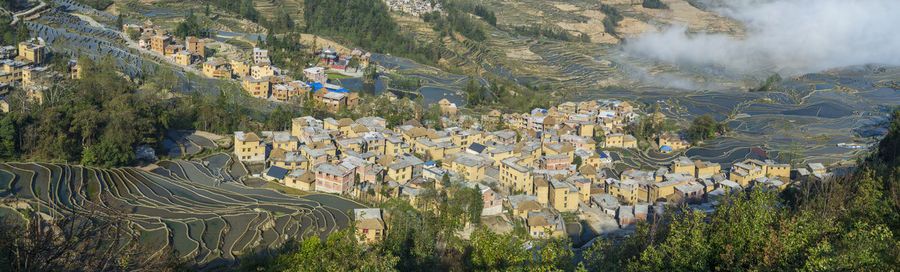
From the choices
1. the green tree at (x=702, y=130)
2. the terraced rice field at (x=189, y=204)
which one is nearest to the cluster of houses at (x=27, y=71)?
the terraced rice field at (x=189, y=204)

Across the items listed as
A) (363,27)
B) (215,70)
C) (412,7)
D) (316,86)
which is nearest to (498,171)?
(316,86)

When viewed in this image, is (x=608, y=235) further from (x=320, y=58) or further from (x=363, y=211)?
(x=320, y=58)

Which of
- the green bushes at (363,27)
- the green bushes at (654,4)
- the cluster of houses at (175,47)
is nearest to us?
the cluster of houses at (175,47)

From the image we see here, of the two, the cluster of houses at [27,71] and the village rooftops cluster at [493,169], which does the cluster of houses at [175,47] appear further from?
the village rooftops cluster at [493,169]

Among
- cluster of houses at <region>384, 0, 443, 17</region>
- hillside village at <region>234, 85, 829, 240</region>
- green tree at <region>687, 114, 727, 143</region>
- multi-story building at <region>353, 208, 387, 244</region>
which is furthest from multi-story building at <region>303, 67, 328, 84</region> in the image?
cluster of houses at <region>384, 0, 443, 17</region>

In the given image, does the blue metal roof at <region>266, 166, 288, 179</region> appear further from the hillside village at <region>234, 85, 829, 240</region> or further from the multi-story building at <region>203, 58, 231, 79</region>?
the multi-story building at <region>203, 58, 231, 79</region>

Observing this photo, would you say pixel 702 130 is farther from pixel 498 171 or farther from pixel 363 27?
pixel 363 27
